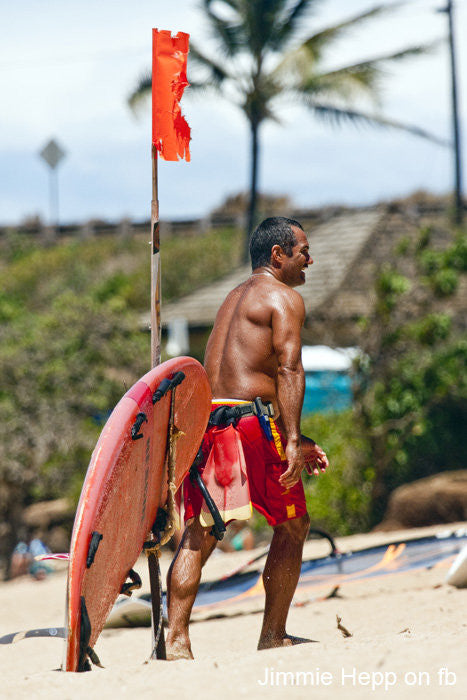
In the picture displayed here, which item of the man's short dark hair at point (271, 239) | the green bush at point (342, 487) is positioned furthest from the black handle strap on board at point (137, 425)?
the green bush at point (342, 487)

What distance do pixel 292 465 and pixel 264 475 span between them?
0.19m

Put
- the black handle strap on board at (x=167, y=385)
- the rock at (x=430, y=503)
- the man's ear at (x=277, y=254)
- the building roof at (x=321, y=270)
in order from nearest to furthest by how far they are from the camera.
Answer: the black handle strap on board at (x=167, y=385), the man's ear at (x=277, y=254), the rock at (x=430, y=503), the building roof at (x=321, y=270)

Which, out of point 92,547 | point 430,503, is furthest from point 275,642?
point 430,503

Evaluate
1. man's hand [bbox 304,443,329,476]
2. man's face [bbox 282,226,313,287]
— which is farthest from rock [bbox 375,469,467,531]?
man's face [bbox 282,226,313,287]

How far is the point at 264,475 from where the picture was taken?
4.34 meters

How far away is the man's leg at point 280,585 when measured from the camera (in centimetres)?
425

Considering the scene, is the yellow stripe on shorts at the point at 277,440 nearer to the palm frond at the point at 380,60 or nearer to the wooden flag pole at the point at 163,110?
the wooden flag pole at the point at 163,110

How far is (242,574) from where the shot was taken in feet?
23.7

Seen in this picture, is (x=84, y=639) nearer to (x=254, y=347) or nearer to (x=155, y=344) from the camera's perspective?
(x=155, y=344)

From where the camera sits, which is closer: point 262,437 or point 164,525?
point 164,525

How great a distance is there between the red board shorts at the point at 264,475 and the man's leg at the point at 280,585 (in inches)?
A: 2.9

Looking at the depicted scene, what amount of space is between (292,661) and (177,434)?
1083 millimetres

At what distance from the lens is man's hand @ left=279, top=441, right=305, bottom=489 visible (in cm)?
420

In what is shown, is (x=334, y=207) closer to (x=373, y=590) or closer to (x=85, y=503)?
(x=373, y=590)
